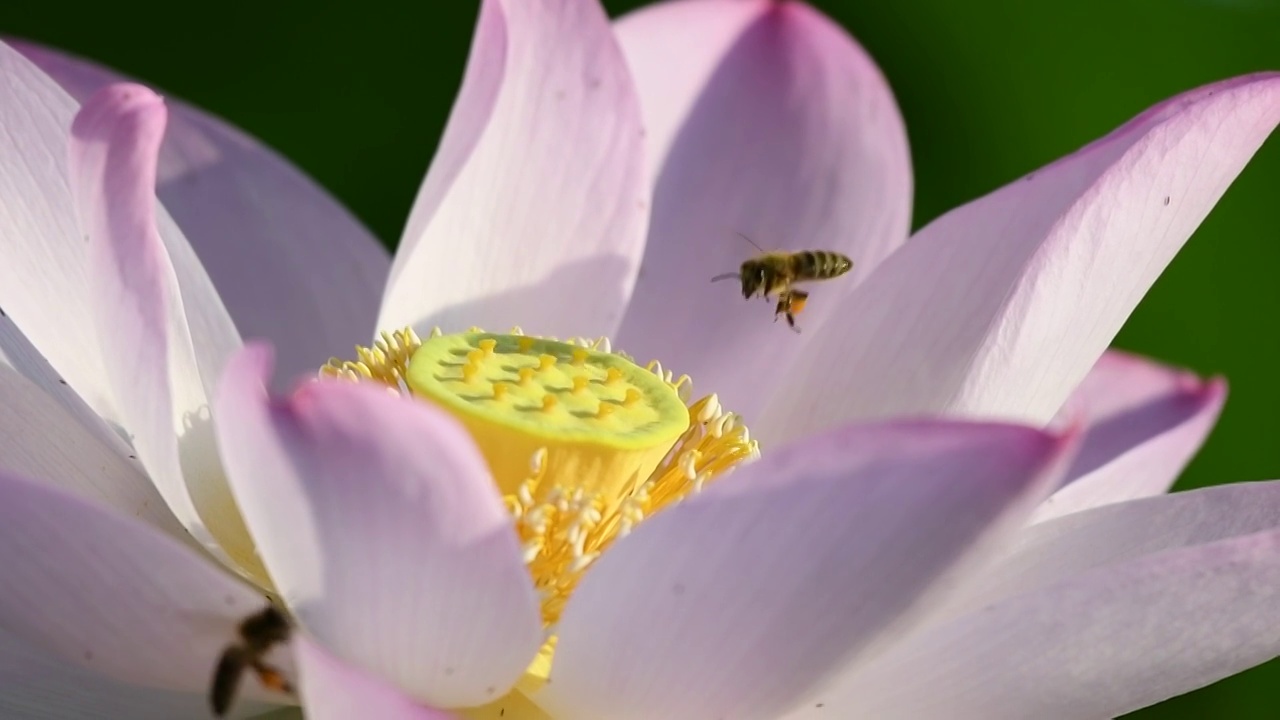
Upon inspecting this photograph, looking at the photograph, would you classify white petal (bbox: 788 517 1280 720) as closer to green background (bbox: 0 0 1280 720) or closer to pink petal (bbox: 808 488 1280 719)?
pink petal (bbox: 808 488 1280 719)

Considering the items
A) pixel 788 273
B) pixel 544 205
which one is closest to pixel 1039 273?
pixel 788 273

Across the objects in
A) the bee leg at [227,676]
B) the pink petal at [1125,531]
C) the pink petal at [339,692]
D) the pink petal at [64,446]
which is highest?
the pink petal at [1125,531]

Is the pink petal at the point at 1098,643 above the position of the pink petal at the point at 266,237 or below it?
below

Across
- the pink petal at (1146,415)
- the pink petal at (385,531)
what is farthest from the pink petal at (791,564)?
the pink petal at (1146,415)

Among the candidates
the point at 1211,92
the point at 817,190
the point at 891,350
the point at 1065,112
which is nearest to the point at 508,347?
the point at 891,350

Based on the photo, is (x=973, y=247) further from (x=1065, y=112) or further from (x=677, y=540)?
(x=1065, y=112)

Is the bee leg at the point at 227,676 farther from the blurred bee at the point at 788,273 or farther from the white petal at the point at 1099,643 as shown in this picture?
the blurred bee at the point at 788,273

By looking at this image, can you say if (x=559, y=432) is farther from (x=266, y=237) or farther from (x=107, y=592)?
(x=266, y=237)
